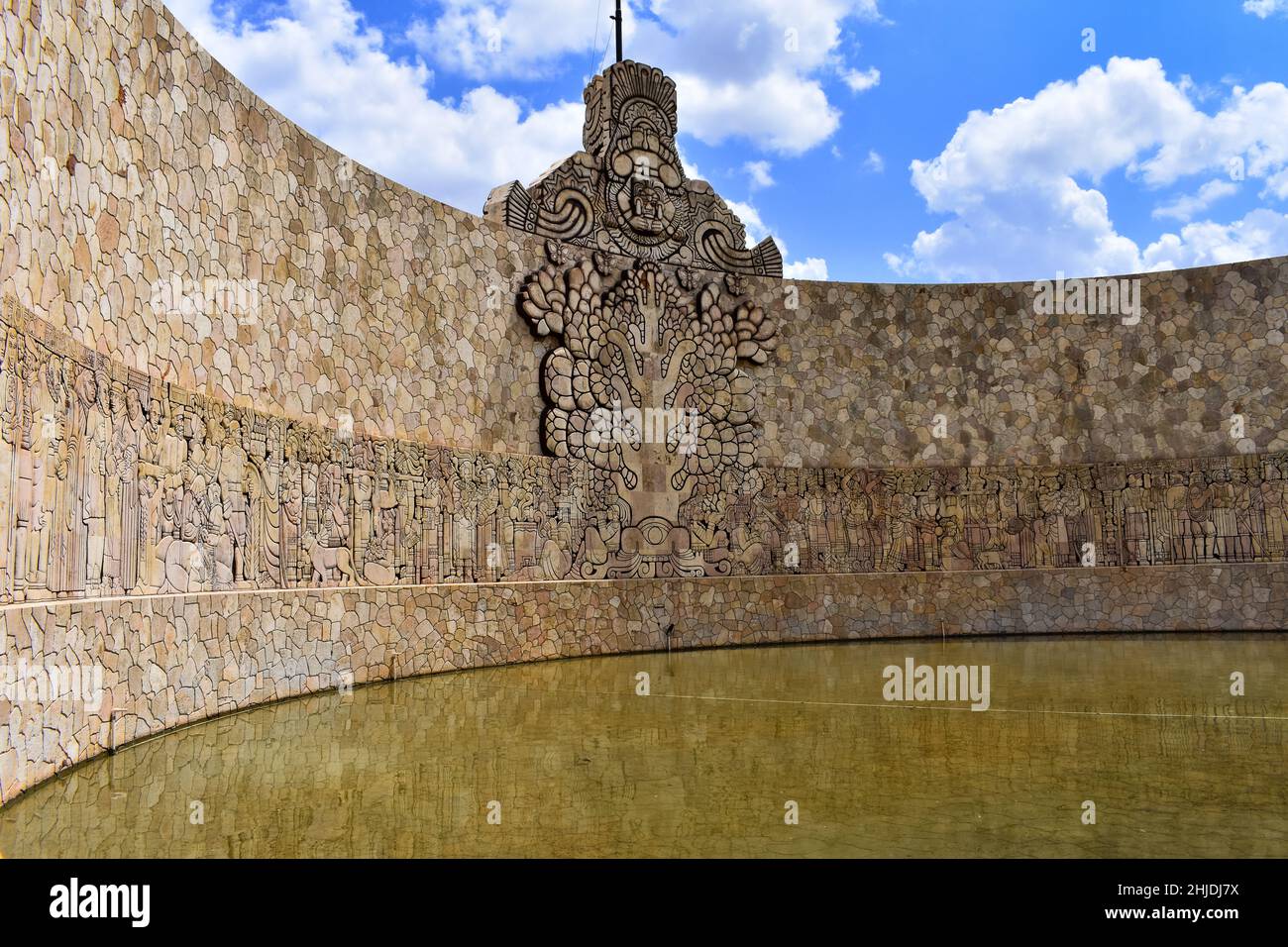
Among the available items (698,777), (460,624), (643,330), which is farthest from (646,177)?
(698,777)

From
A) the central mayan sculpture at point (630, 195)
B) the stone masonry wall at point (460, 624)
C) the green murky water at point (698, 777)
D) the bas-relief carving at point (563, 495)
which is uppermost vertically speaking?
the central mayan sculpture at point (630, 195)

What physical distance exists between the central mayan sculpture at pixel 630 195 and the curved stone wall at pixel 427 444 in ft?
1.25

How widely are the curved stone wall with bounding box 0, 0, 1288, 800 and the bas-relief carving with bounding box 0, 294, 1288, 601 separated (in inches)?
1.4

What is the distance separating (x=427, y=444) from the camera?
10.1 metres

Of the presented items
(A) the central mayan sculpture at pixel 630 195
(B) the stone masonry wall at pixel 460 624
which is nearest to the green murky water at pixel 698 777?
(B) the stone masonry wall at pixel 460 624

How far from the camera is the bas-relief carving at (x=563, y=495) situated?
5.60 metres

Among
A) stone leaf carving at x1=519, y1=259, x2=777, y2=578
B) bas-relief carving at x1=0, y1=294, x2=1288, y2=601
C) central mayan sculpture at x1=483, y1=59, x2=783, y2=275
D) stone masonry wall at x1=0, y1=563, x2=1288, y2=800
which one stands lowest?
stone masonry wall at x1=0, y1=563, x2=1288, y2=800

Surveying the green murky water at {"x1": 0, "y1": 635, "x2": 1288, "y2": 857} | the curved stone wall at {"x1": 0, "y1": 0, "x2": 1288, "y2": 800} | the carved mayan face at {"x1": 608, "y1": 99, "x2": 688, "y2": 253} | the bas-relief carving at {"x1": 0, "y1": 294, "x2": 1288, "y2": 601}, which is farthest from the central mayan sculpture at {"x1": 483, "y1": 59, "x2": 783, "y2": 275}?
the green murky water at {"x1": 0, "y1": 635, "x2": 1288, "y2": 857}

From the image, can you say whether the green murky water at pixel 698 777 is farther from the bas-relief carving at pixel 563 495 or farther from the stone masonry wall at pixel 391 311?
the stone masonry wall at pixel 391 311

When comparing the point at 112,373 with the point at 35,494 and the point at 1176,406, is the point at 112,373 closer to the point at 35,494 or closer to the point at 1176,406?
the point at 35,494

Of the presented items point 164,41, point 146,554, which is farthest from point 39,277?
point 164,41

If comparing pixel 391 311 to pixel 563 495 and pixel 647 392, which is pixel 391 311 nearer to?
pixel 563 495

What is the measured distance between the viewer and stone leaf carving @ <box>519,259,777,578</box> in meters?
11.9

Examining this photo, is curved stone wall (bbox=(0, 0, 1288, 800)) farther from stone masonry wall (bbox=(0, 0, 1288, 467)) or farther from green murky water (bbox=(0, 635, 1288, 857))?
green murky water (bbox=(0, 635, 1288, 857))
